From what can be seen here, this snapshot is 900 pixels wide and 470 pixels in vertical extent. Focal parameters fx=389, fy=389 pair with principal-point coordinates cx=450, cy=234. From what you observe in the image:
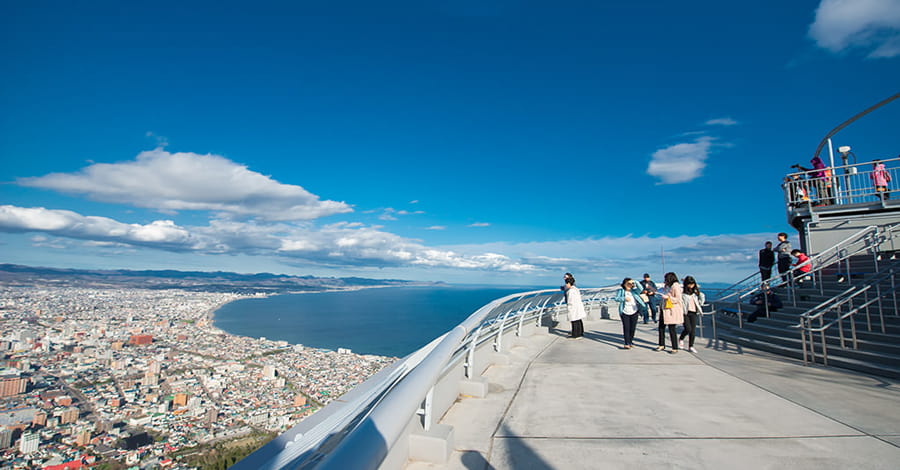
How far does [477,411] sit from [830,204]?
1820 centimetres

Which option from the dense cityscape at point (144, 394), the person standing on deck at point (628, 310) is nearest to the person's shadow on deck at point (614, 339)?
the person standing on deck at point (628, 310)

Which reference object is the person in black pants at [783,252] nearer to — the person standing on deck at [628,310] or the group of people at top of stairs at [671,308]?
the group of people at top of stairs at [671,308]

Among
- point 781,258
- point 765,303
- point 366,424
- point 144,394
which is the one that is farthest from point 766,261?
point 144,394

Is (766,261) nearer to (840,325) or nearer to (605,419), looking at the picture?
(840,325)

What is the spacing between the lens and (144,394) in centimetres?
1945

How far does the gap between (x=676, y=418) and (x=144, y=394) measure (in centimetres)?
2409

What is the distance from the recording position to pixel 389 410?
138cm

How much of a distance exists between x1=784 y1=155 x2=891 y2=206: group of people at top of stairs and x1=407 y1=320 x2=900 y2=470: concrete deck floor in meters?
11.5

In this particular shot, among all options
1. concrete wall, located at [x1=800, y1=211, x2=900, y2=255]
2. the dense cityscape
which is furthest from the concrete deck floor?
concrete wall, located at [x1=800, y1=211, x2=900, y2=255]

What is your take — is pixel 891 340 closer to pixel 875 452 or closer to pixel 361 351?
pixel 875 452

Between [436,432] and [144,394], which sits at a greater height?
[436,432]

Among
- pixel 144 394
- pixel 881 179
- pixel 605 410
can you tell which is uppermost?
pixel 881 179

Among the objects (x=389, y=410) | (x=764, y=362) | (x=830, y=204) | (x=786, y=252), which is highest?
(x=830, y=204)

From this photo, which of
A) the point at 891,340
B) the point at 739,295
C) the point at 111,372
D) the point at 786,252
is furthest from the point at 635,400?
the point at 111,372
